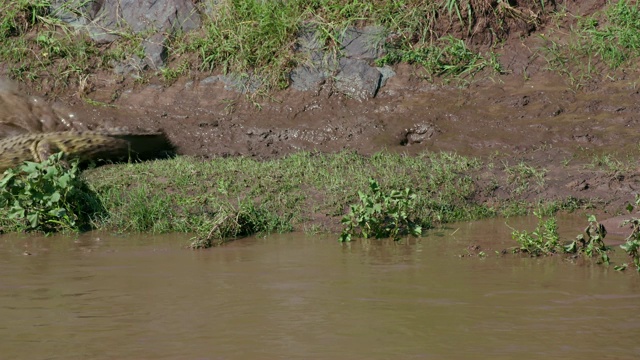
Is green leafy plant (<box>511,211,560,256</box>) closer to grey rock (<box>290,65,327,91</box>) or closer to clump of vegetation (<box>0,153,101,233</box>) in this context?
clump of vegetation (<box>0,153,101,233</box>)

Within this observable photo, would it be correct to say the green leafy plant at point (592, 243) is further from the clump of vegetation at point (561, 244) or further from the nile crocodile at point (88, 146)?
the nile crocodile at point (88, 146)

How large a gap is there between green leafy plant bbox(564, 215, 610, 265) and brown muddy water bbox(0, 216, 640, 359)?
117 mm

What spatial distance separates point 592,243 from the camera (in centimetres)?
536

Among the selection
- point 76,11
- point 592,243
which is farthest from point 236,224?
point 76,11

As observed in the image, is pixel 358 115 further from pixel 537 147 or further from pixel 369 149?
pixel 537 147

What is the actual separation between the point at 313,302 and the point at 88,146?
4272 millimetres

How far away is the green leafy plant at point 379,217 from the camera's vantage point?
20.1 ft

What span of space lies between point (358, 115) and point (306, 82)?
0.70 meters

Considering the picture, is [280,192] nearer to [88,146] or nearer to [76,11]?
[88,146]

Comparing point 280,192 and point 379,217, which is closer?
point 379,217

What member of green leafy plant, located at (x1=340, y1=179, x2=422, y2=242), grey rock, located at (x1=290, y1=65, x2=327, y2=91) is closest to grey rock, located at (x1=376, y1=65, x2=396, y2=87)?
grey rock, located at (x1=290, y1=65, x2=327, y2=91)

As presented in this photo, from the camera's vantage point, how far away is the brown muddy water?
3938 mm

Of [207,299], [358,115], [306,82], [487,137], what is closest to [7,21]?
[306,82]

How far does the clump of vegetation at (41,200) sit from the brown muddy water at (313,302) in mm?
452
